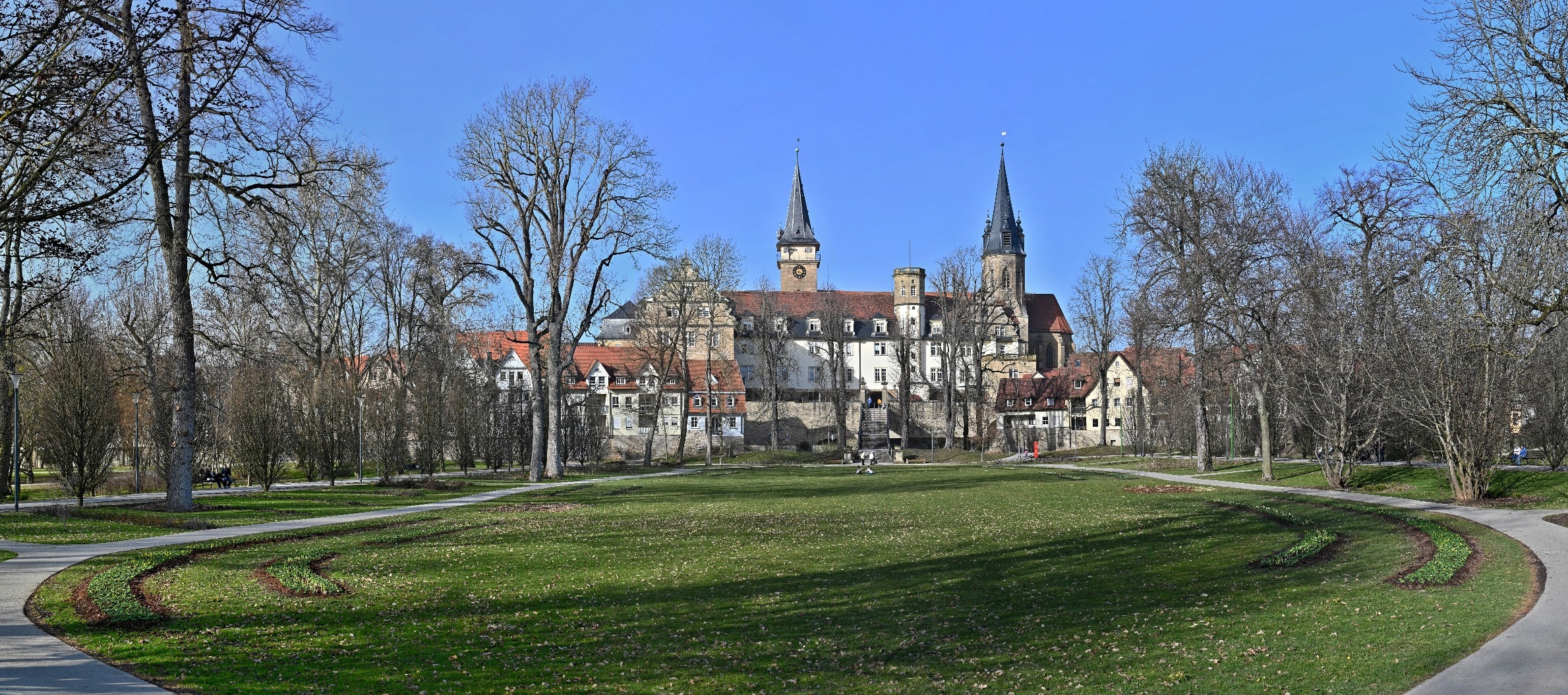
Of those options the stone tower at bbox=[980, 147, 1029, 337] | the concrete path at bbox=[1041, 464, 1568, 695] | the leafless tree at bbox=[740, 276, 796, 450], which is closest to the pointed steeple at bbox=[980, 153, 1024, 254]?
the stone tower at bbox=[980, 147, 1029, 337]

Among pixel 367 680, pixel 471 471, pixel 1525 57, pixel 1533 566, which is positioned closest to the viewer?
pixel 367 680

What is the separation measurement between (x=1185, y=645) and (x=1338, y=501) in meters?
17.7

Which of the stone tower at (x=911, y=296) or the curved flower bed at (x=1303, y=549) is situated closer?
the curved flower bed at (x=1303, y=549)

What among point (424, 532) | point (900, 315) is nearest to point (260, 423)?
point (424, 532)

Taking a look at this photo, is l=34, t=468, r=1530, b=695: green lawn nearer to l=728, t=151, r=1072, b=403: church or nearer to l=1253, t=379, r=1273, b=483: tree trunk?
l=1253, t=379, r=1273, b=483: tree trunk

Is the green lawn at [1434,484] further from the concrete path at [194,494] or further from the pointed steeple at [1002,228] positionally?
the pointed steeple at [1002,228]

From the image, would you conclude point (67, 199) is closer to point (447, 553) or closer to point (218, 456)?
point (447, 553)

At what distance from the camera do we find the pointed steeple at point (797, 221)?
123500 millimetres

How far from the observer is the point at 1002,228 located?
119 metres

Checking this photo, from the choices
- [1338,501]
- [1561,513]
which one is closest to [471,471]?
[1338,501]

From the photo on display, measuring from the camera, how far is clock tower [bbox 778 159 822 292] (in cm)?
12350

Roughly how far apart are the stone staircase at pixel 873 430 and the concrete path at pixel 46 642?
6420 cm

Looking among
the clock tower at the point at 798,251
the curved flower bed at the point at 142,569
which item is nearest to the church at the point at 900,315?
the clock tower at the point at 798,251

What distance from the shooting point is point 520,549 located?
58.4 ft
